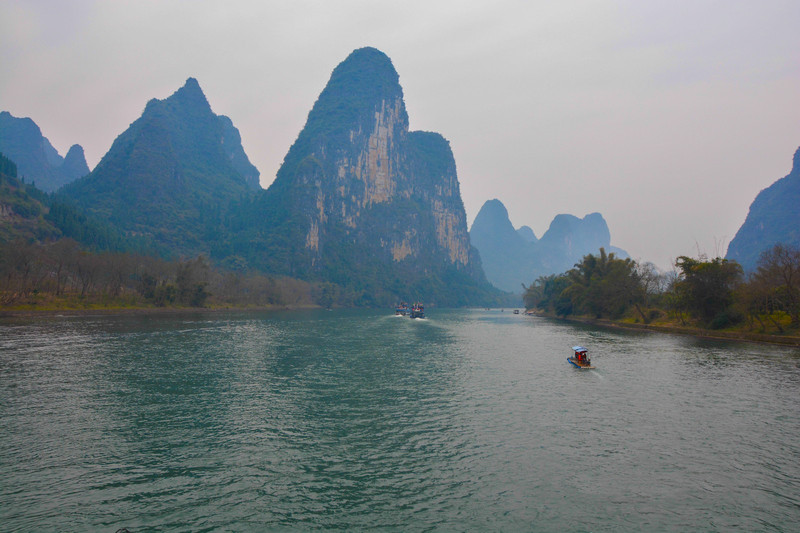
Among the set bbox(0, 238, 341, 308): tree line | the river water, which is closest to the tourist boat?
the river water

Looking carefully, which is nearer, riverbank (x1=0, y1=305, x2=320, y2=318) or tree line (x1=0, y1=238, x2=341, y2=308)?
riverbank (x1=0, y1=305, x2=320, y2=318)

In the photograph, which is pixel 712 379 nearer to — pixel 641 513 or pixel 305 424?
pixel 641 513

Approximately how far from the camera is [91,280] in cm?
12156

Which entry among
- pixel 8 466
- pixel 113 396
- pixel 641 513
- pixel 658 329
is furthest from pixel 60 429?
pixel 658 329

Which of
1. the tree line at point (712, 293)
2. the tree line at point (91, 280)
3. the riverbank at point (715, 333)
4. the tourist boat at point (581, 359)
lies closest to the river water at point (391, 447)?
the tourist boat at point (581, 359)

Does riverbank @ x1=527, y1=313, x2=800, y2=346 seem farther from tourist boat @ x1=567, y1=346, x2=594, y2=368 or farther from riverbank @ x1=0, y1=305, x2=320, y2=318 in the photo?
riverbank @ x1=0, y1=305, x2=320, y2=318

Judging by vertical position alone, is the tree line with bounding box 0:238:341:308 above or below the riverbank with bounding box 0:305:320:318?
above

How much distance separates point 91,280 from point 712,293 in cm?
14645

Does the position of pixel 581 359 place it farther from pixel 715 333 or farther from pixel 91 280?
pixel 91 280

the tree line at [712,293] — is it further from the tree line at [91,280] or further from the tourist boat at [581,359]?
the tree line at [91,280]

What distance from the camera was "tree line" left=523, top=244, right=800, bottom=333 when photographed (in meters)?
68.2

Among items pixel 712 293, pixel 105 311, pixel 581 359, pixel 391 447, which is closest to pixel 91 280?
pixel 105 311

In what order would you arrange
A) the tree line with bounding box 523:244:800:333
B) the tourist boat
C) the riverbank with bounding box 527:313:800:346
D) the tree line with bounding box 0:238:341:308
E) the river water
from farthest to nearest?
the tree line with bounding box 0:238:341:308
the tree line with bounding box 523:244:800:333
the riverbank with bounding box 527:313:800:346
the tourist boat
the river water

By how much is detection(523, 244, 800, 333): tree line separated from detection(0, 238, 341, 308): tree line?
416ft
